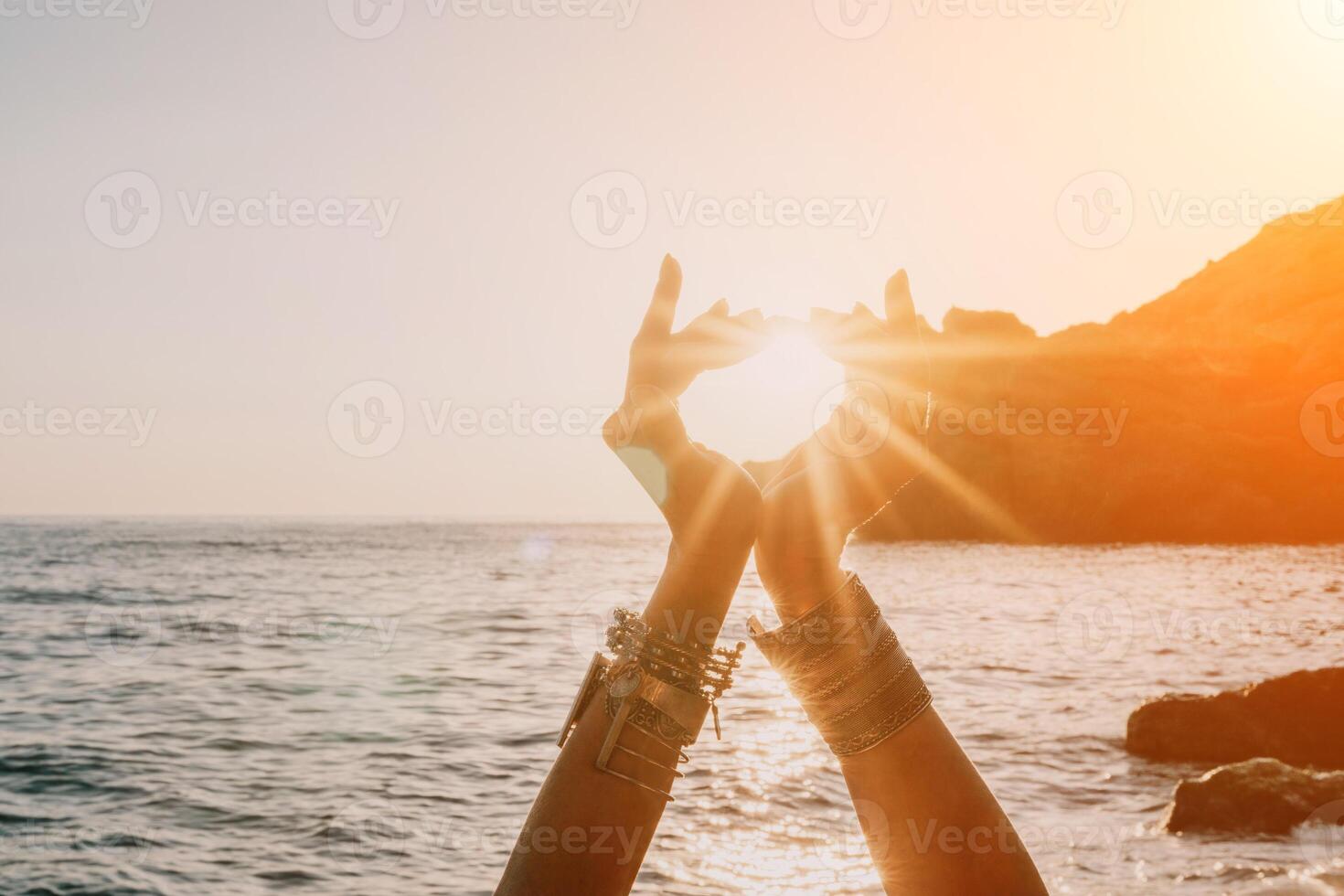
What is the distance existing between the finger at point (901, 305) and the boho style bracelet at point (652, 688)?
31.8 inches

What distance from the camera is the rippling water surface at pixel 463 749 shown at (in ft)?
29.6

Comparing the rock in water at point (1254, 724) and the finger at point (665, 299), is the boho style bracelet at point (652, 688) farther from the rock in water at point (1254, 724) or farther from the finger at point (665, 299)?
the rock in water at point (1254, 724)

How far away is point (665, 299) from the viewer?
71.5 inches

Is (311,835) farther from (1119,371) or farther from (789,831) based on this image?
(1119,371)

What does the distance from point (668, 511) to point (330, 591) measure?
47.9m

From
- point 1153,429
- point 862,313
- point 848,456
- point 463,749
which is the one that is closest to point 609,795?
point 848,456

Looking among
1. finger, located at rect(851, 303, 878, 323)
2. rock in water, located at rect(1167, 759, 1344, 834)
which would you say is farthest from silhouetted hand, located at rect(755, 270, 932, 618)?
rock in water, located at rect(1167, 759, 1344, 834)

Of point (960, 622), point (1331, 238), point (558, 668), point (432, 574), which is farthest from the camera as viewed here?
point (1331, 238)

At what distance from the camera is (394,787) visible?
11703 millimetres

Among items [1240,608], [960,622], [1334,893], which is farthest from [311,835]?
[1240,608]

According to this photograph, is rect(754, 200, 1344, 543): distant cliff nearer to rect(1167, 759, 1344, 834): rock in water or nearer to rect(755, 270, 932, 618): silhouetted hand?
rect(1167, 759, 1344, 834): rock in water

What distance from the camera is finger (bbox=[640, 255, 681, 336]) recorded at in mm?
1809

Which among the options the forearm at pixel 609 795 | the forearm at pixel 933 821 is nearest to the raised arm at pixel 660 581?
the forearm at pixel 609 795

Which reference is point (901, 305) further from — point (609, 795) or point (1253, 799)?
point (1253, 799)
